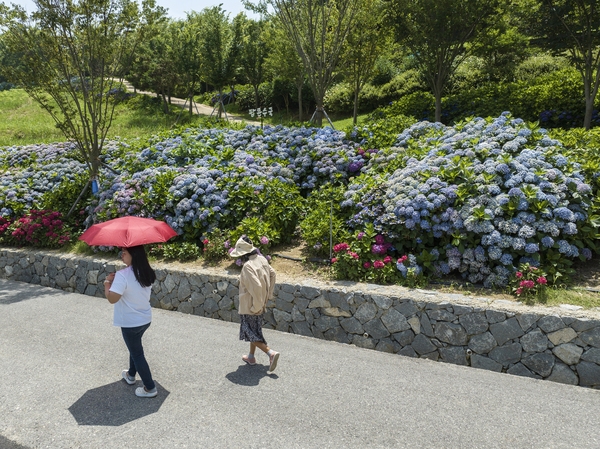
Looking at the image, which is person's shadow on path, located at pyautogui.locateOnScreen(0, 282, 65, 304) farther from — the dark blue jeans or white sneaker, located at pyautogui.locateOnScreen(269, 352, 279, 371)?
white sneaker, located at pyautogui.locateOnScreen(269, 352, 279, 371)

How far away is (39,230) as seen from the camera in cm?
1044

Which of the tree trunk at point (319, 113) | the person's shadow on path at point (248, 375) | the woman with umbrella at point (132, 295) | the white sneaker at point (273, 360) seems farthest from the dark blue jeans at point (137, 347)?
the tree trunk at point (319, 113)

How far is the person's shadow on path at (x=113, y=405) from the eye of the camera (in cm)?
454

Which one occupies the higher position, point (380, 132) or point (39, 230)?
point (380, 132)

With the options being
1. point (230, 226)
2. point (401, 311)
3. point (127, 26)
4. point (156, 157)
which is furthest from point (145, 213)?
point (401, 311)

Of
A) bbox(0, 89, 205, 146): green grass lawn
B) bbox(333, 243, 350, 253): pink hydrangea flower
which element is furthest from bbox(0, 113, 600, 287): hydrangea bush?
bbox(0, 89, 205, 146): green grass lawn

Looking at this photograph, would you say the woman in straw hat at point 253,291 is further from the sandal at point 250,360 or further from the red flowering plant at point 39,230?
the red flowering plant at point 39,230

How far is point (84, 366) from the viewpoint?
5707mm

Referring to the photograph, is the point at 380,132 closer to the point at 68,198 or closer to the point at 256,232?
the point at 256,232

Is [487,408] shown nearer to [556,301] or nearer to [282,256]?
[556,301]

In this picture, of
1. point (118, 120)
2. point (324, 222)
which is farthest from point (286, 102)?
point (324, 222)

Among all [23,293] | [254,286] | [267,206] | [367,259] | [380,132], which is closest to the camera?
[254,286]

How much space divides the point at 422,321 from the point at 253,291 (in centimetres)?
224

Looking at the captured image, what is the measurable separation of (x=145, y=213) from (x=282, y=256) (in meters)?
3.16
